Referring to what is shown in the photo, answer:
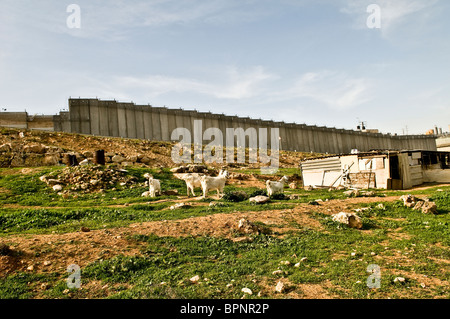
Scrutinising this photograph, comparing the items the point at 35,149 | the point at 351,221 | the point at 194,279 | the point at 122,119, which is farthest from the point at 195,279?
the point at 122,119

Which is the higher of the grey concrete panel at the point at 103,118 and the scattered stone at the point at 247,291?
the grey concrete panel at the point at 103,118

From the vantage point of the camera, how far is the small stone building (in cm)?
2264

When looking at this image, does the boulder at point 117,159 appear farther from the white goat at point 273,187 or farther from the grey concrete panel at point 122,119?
the white goat at point 273,187

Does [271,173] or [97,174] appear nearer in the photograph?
[97,174]

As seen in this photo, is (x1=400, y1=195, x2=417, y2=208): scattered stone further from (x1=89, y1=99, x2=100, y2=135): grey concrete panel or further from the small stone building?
(x1=89, y1=99, x2=100, y2=135): grey concrete panel

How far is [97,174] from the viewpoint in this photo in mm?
22797


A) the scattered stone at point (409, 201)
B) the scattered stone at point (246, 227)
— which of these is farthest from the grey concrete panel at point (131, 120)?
the scattered stone at point (409, 201)

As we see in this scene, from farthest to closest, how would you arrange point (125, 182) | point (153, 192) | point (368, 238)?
point (125, 182), point (153, 192), point (368, 238)

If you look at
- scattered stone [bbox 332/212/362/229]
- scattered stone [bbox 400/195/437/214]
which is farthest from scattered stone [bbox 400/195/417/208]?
scattered stone [bbox 332/212/362/229]

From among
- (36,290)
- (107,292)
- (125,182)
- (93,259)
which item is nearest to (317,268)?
(107,292)

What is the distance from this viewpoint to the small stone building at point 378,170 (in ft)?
74.3
